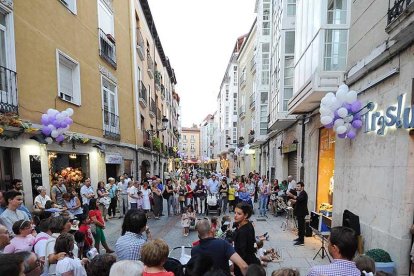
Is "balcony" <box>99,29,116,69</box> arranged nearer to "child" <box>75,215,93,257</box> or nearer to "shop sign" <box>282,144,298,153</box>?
"child" <box>75,215,93,257</box>

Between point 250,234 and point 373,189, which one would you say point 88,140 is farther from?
point 373,189

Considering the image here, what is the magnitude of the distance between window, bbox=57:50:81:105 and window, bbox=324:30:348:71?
27.3 feet

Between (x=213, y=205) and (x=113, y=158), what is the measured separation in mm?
5316

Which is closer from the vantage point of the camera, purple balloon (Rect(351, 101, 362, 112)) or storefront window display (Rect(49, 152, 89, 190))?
purple balloon (Rect(351, 101, 362, 112))

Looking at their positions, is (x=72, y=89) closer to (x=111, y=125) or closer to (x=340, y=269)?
(x=111, y=125)

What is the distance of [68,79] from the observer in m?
9.14

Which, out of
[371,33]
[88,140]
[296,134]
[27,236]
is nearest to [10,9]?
[88,140]

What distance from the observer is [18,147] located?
20.8 feet

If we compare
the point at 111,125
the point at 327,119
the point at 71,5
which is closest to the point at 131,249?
the point at 327,119

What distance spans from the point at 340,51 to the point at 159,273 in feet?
23.9

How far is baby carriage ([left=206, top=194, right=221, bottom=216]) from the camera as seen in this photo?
10.6 meters

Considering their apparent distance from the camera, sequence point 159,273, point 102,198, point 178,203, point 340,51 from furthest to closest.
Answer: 1. point 178,203
2. point 102,198
3. point 340,51
4. point 159,273

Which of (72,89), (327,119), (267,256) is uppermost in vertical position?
(72,89)

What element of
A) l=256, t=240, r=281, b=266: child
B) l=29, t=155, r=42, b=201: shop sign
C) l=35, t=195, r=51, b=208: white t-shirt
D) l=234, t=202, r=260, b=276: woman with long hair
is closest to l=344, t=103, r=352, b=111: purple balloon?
l=256, t=240, r=281, b=266: child
